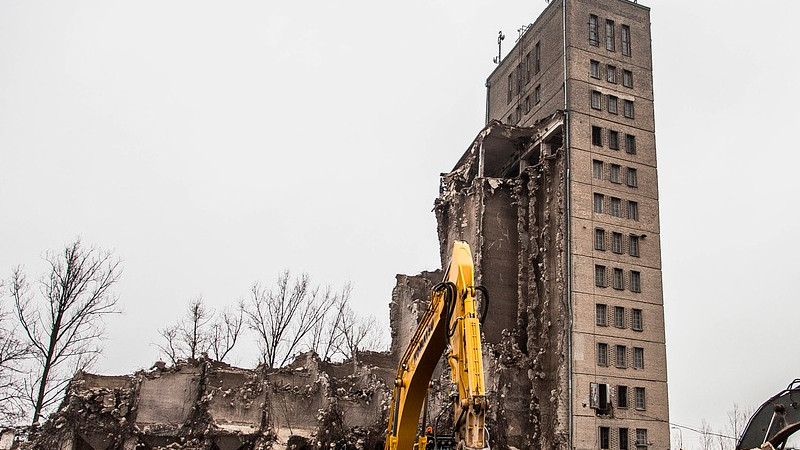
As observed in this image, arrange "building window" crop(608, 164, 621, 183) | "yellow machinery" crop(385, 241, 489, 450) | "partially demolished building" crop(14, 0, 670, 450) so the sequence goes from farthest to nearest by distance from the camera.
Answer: "building window" crop(608, 164, 621, 183) < "partially demolished building" crop(14, 0, 670, 450) < "yellow machinery" crop(385, 241, 489, 450)

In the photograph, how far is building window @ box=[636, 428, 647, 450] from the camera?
42000 mm

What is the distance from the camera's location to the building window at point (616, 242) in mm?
45250

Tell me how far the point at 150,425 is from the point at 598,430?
23922 mm

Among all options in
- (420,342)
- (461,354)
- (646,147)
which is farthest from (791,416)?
(646,147)

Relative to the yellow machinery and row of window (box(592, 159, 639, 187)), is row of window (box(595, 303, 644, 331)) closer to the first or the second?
row of window (box(592, 159, 639, 187))

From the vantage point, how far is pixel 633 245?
45.7 meters

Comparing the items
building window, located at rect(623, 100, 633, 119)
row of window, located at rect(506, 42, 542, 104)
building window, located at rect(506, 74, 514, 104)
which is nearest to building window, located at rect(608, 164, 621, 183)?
building window, located at rect(623, 100, 633, 119)

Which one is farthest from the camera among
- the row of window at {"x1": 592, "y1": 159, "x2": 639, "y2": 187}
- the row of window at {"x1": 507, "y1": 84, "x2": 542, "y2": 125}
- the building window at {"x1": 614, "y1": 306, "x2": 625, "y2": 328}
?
the row of window at {"x1": 507, "y1": 84, "x2": 542, "y2": 125}

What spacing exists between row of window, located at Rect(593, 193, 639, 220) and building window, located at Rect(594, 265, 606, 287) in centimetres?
342

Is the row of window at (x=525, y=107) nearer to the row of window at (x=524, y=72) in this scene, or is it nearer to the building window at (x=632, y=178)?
the row of window at (x=524, y=72)

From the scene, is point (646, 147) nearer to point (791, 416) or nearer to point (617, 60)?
point (617, 60)

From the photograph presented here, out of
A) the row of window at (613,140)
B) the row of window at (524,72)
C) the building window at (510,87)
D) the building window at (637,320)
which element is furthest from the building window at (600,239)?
the building window at (510,87)

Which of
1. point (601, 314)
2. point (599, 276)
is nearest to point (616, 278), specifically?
point (599, 276)

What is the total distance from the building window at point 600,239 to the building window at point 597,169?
10.8ft
